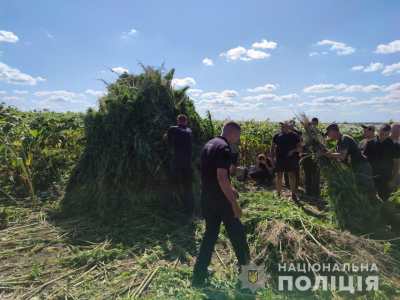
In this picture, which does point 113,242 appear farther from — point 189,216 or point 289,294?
point 289,294

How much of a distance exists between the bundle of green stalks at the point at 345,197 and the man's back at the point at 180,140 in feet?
8.27

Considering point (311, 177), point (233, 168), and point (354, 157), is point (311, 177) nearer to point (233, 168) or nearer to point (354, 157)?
point (233, 168)

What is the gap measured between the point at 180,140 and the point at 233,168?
2.11 meters

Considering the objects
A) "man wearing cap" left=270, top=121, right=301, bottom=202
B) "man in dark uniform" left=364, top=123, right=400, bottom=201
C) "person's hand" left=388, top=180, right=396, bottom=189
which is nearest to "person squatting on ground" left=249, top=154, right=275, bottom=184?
"man wearing cap" left=270, top=121, right=301, bottom=202

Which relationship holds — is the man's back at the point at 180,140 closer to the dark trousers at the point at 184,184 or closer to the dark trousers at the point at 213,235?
the dark trousers at the point at 184,184

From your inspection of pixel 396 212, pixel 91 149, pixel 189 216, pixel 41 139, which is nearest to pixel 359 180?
pixel 396 212

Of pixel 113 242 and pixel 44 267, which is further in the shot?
pixel 113 242

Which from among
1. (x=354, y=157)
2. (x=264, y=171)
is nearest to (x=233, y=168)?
(x=264, y=171)

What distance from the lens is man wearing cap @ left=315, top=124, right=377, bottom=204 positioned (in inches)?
185

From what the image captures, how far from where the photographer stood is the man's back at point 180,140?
17.7 ft

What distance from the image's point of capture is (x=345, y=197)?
465 centimetres

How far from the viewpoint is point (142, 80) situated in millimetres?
6703

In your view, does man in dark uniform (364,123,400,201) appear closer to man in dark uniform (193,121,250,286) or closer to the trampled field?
the trampled field

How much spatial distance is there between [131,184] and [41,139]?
328cm
